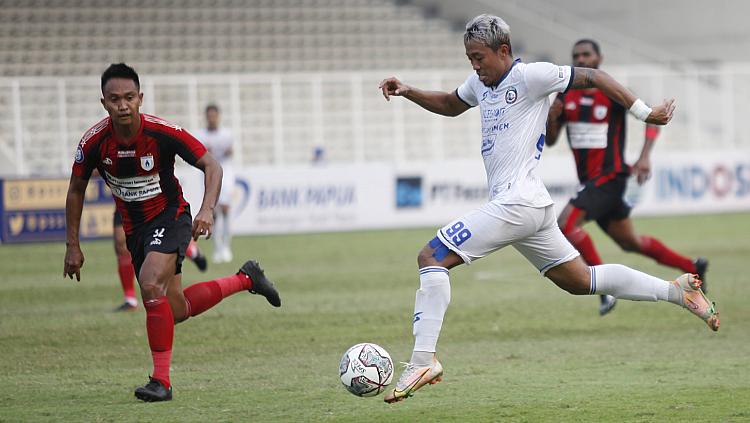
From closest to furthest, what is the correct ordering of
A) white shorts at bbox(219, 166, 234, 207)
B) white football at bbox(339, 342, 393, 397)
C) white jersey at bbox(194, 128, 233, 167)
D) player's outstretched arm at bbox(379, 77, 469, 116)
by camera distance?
white football at bbox(339, 342, 393, 397) → player's outstretched arm at bbox(379, 77, 469, 116) → white jersey at bbox(194, 128, 233, 167) → white shorts at bbox(219, 166, 234, 207)

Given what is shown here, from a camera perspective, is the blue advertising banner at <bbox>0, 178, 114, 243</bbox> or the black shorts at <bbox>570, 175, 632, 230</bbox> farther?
the blue advertising banner at <bbox>0, 178, 114, 243</bbox>

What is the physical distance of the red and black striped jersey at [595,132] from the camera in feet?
36.3

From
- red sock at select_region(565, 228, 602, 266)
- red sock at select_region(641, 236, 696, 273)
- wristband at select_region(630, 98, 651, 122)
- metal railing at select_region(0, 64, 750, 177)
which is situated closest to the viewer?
wristband at select_region(630, 98, 651, 122)

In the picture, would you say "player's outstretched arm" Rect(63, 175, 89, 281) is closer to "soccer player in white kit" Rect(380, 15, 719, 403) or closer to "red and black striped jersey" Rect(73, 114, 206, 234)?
"red and black striped jersey" Rect(73, 114, 206, 234)

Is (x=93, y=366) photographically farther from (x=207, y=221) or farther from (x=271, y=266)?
(x=271, y=266)

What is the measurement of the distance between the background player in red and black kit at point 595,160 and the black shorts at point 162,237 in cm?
443

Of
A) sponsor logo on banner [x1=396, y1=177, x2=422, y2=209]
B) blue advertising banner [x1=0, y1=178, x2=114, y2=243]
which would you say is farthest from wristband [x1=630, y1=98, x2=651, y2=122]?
sponsor logo on banner [x1=396, y1=177, x2=422, y2=209]

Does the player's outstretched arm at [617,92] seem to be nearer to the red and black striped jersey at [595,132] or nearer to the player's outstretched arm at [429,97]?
the player's outstretched arm at [429,97]

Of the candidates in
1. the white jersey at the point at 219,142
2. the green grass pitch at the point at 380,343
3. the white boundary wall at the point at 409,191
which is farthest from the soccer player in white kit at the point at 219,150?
the white boundary wall at the point at 409,191

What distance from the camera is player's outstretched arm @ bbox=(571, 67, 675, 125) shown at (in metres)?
6.88

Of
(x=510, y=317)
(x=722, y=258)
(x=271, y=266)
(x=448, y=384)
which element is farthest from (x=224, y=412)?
(x=722, y=258)

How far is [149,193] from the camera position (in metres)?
7.49

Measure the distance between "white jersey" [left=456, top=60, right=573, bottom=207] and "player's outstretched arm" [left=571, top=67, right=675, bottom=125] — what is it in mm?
72

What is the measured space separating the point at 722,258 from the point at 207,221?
10.8 metres
